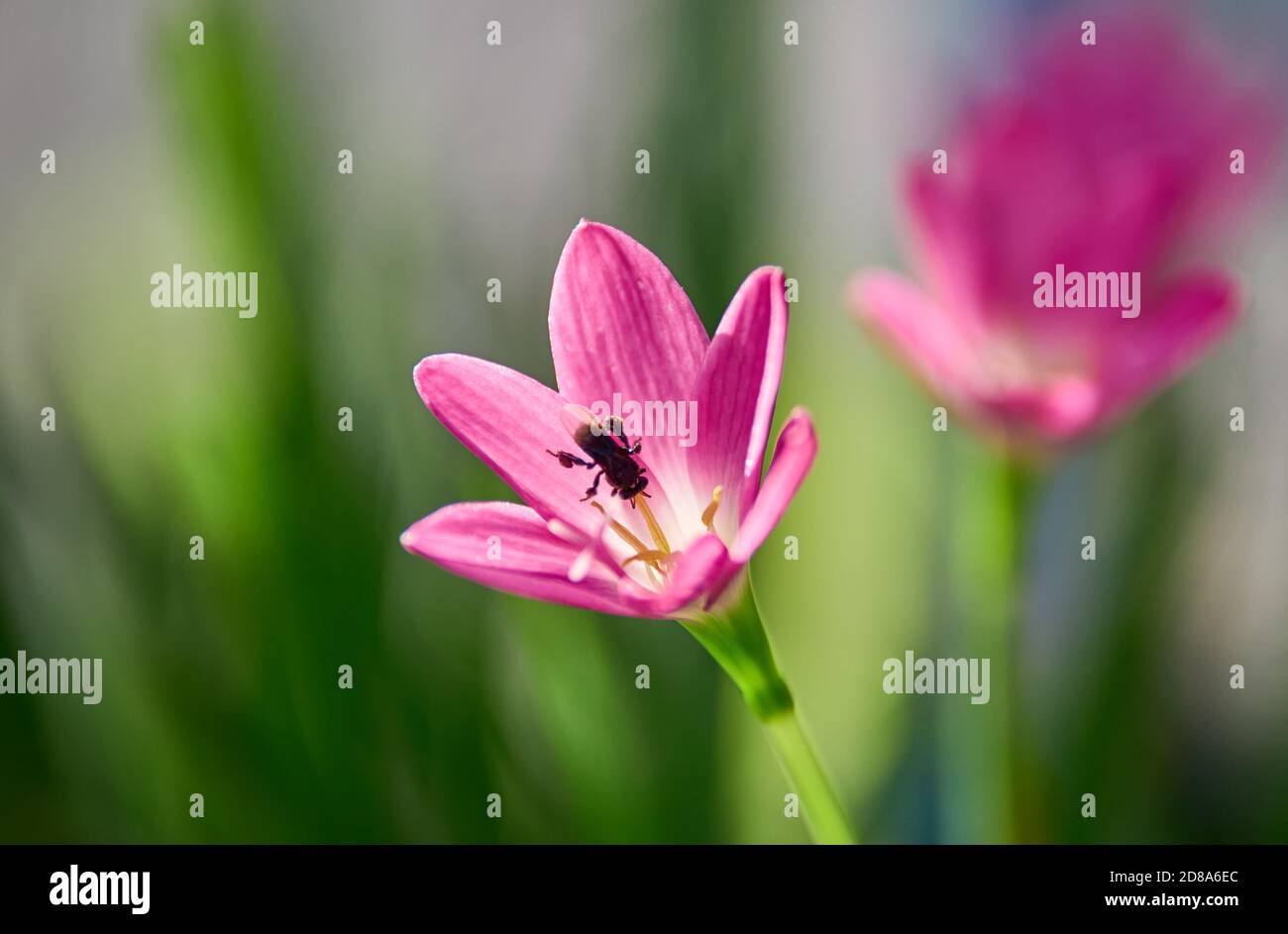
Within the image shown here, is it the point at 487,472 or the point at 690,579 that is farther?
the point at 487,472

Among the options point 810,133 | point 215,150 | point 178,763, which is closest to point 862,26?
point 810,133

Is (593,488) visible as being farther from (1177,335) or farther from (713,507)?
(1177,335)

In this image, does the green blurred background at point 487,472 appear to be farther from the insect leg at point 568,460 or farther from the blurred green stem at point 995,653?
the insect leg at point 568,460

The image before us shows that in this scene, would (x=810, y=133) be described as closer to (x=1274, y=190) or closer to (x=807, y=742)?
(x=1274, y=190)

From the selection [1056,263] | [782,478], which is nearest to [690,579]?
[782,478]

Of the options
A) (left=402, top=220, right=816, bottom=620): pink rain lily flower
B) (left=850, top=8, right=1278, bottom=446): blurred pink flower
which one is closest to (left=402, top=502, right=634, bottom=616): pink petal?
(left=402, top=220, right=816, bottom=620): pink rain lily flower

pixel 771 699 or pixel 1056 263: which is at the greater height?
pixel 1056 263

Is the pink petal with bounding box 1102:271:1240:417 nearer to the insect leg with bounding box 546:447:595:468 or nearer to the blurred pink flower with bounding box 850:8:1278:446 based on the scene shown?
the blurred pink flower with bounding box 850:8:1278:446
